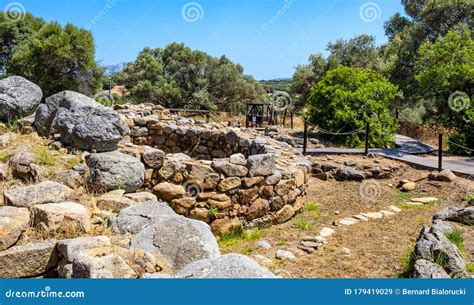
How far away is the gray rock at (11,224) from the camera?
3396mm

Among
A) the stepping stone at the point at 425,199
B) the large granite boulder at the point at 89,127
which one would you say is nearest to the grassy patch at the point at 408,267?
the stepping stone at the point at 425,199

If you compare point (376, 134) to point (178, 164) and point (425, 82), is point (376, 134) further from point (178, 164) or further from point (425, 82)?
point (178, 164)

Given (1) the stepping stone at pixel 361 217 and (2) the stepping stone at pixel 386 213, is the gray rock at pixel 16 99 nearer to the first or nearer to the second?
(1) the stepping stone at pixel 361 217

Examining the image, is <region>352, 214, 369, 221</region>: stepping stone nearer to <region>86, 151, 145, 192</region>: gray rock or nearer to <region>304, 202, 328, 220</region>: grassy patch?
<region>304, 202, 328, 220</region>: grassy patch

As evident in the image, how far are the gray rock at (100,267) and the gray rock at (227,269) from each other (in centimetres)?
40

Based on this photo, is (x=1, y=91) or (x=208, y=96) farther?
(x=208, y=96)

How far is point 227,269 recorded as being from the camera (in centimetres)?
296

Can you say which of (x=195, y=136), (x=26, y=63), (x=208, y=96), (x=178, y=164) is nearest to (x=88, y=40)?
(x=26, y=63)

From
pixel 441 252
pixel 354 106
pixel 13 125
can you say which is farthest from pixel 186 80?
pixel 441 252

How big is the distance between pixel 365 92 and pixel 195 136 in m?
5.95

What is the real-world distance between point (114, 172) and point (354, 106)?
9.32 meters

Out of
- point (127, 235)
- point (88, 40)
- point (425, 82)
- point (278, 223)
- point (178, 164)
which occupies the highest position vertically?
point (88, 40)

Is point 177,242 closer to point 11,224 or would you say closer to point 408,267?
point 11,224

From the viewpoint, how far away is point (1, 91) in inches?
280
